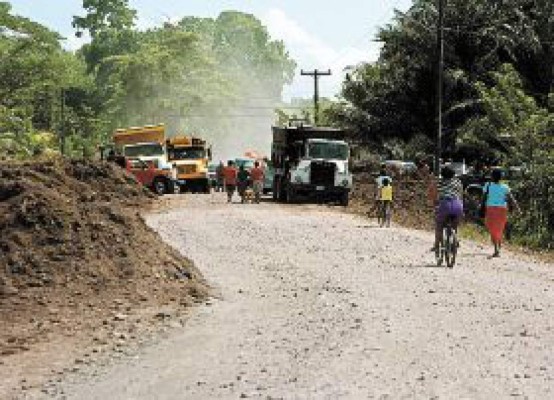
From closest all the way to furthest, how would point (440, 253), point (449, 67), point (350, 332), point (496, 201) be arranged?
point (350, 332) < point (440, 253) < point (496, 201) < point (449, 67)

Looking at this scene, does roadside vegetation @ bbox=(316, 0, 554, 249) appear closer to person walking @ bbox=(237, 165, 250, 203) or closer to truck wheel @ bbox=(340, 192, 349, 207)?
truck wheel @ bbox=(340, 192, 349, 207)

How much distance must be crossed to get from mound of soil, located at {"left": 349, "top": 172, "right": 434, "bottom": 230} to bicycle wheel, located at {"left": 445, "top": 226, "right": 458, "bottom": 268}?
1228cm

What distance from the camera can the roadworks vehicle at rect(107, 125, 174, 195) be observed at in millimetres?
47844

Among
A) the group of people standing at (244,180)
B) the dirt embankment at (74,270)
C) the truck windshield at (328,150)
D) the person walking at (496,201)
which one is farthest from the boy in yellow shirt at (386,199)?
the dirt embankment at (74,270)

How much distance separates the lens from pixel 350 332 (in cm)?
1219

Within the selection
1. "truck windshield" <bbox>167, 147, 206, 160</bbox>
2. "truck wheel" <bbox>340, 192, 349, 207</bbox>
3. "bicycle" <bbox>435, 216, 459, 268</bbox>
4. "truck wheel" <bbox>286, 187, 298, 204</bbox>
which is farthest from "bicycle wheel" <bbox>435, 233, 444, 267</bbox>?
"truck windshield" <bbox>167, 147, 206, 160</bbox>

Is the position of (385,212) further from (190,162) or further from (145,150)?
(145,150)

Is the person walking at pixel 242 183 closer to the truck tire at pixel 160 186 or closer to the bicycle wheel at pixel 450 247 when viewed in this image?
the truck tire at pixel 160 186

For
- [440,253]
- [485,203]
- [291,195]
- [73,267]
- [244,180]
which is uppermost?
[244,180]

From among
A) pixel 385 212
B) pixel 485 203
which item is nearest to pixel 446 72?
pixel 385 212

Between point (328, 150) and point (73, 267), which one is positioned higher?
point (328, 150)

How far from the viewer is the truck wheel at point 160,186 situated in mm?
48125

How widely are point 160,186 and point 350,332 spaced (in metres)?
36.7

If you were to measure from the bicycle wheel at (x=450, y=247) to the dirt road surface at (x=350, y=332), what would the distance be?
207 mm
